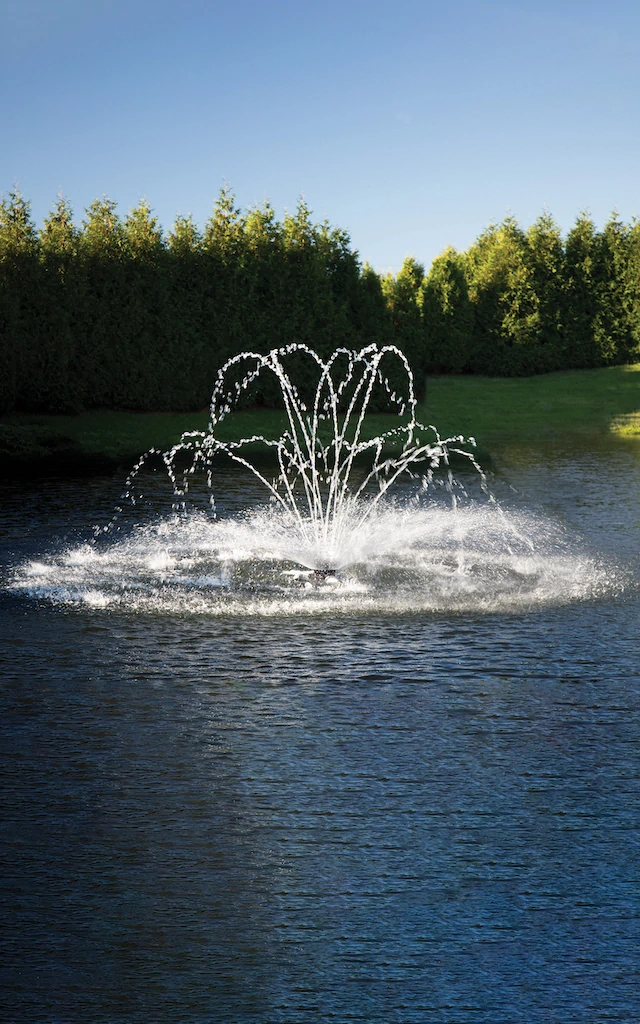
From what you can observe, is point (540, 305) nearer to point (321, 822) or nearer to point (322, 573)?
point (322, 573)

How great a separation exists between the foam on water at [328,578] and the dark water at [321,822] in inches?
27.7

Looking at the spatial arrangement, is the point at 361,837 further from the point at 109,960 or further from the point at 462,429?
the point at 462,429

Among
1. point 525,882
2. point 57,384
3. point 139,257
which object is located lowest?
point 525,882

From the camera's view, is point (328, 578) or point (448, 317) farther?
point (448, 317)

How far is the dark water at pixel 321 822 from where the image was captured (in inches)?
126

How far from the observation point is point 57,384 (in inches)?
898

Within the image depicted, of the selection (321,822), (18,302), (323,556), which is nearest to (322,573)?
(323,556)

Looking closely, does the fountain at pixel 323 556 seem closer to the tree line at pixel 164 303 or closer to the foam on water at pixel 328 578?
the foam on water at pixel 328 578

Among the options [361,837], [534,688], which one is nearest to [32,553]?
[534,688]

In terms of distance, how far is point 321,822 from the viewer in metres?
4.26

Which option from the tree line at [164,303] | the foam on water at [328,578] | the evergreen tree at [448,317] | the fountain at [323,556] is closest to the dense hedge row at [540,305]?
the evergreen tree at [448,317]

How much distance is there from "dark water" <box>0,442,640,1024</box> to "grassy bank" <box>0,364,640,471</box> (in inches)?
442

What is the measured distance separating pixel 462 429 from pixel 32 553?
13.9 meters

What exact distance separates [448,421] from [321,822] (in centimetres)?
2008
